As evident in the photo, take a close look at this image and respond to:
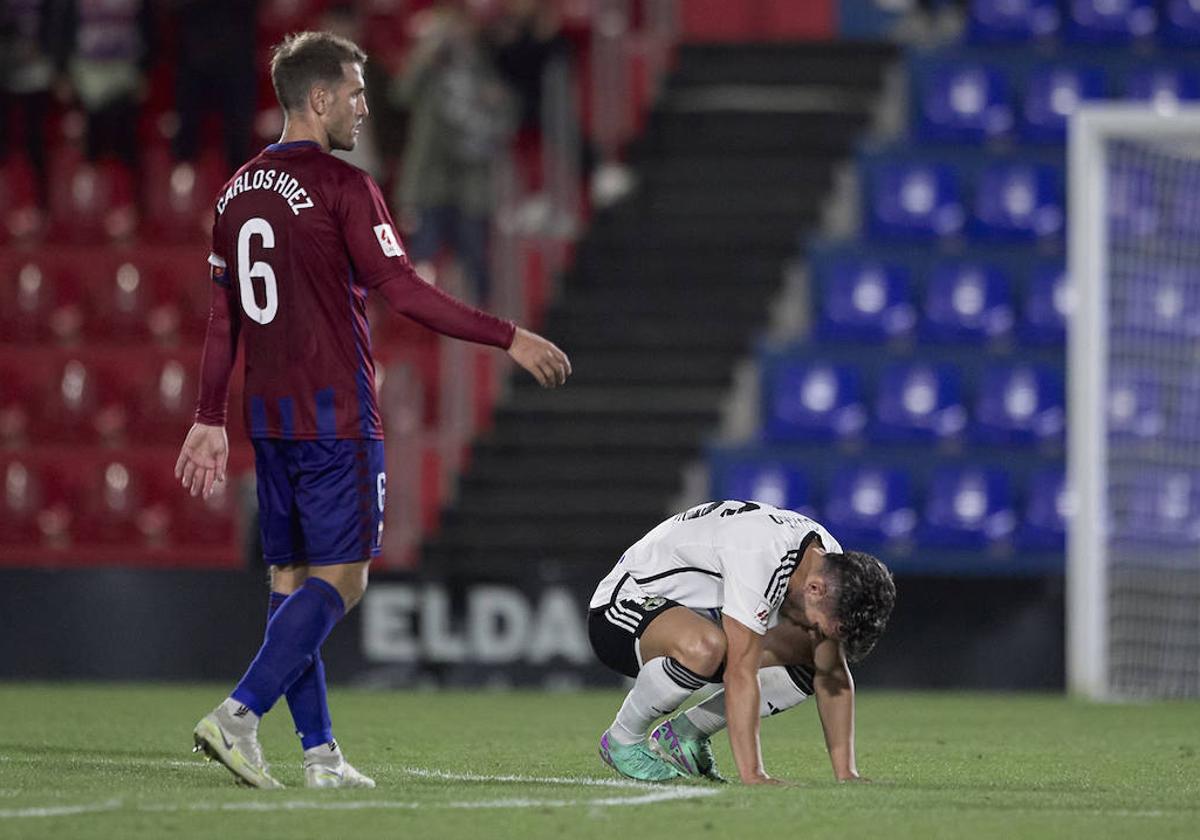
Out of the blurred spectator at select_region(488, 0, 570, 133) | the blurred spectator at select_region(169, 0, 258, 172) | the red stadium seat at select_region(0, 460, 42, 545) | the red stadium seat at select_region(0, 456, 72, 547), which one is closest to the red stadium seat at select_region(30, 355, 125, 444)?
the red stadium seat at select_region(0, 456, 72, 547)

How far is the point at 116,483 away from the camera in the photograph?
1302 centimetres

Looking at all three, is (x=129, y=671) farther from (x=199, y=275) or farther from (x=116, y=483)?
(x=199, y=275)

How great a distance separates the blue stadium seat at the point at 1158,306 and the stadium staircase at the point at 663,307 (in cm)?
254

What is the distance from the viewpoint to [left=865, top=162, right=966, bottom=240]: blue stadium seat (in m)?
14.1

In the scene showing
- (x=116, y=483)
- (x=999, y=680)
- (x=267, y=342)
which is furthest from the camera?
(x=116, y=483)

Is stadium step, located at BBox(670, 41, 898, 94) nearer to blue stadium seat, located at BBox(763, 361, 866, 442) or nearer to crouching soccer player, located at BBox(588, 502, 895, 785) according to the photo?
blue stadium seat, located at BBox(763, 361, 866, 442)

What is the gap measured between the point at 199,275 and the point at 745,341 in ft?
11.3

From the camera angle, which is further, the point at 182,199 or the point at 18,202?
the point at 18,202

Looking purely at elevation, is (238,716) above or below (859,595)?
below

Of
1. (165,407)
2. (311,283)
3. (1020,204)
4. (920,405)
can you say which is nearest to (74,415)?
(165,407)

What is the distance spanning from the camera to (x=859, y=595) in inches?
235

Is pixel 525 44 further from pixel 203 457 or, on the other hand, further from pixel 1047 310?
pixel 203 457

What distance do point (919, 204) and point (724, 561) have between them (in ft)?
27.1

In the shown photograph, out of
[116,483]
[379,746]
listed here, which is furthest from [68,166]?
[379,746]
